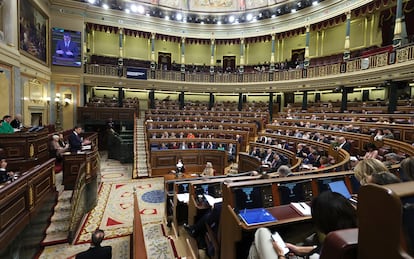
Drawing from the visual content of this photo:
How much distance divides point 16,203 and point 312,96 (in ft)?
55.8

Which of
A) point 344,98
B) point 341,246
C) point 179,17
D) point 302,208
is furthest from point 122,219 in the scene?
point 179,17

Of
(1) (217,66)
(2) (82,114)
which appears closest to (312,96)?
(1) (217,66)

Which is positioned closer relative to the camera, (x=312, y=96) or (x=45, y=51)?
(x=45, y=51)

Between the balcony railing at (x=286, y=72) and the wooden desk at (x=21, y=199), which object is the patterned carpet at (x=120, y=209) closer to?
the wooden desk at (x=21, y=199)

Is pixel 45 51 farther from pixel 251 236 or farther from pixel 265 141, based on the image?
pixel 251 236

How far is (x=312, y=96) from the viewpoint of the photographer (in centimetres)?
1633

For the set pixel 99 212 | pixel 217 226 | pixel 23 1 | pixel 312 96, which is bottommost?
pixel 99 212

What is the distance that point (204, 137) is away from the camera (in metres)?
10.6

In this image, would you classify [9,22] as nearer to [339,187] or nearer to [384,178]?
[339,187]

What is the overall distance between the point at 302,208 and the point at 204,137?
8283 mm

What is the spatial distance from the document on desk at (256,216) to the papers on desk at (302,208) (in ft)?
1.06

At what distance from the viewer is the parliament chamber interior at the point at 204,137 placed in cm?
217

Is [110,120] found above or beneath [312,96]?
beneath

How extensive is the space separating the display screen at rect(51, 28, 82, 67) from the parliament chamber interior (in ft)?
0.21
